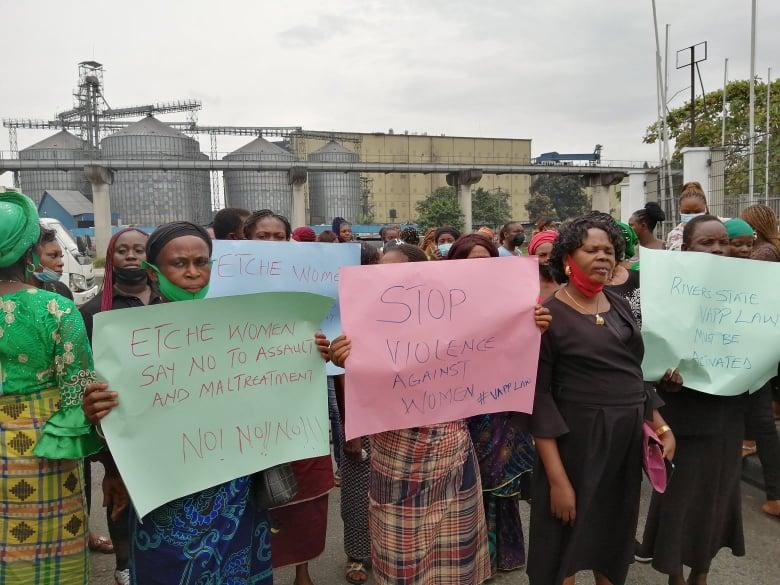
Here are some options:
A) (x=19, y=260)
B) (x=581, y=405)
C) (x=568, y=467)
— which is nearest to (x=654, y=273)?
(x=581, y=405)

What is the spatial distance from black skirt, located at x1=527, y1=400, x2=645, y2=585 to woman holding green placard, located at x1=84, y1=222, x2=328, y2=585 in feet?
3.62

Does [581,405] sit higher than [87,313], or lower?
lower

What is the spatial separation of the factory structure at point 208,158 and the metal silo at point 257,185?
9 cm

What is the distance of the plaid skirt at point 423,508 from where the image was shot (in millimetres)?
2361

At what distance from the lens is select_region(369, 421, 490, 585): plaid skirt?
236 centimetres

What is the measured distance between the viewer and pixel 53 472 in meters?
2.11

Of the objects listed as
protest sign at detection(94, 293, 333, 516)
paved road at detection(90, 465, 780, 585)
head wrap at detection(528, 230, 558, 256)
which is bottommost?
paved road at detection(90, 465, 780, 585)

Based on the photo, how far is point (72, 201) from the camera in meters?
48.0

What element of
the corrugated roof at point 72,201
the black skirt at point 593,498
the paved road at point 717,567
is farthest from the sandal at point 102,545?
the corrugated roof at point 72,201

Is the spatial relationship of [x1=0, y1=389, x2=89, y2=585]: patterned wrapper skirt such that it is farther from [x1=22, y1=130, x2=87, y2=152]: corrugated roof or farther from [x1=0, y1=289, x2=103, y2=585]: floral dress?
[x1=22, y1=130, x2=87, y2=152]: corrugated roof

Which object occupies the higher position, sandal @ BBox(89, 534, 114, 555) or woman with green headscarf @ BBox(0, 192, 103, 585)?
woman with green headscarf @ BBox(0, 192, 103, 585)

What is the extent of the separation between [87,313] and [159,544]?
5.45 ft

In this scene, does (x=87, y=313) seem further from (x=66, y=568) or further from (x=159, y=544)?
(x=159, y=544)

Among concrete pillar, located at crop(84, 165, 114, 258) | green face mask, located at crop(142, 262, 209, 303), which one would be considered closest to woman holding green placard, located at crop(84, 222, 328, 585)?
green face mask, located at crop(142, 262, 209, 303)
